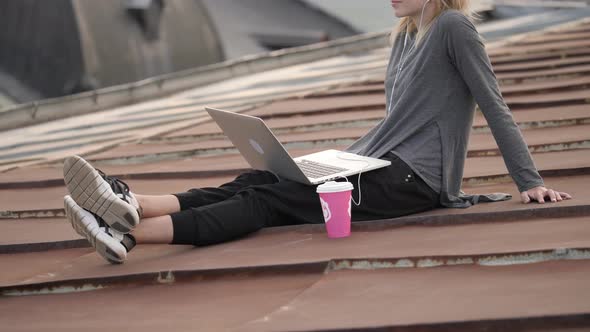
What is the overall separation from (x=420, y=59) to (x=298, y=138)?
2.07 meters

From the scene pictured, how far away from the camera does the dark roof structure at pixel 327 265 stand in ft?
7.75

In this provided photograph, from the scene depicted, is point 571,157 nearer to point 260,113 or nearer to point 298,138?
point 298,138

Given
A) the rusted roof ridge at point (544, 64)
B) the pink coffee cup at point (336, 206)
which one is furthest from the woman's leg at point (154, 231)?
the rusted roof ridge at point (544, 64)

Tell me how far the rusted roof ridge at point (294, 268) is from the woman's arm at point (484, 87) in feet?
1.64

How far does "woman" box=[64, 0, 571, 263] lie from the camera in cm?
309

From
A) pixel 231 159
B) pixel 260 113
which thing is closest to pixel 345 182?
pixel 231 159

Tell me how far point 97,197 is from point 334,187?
71 centimetres

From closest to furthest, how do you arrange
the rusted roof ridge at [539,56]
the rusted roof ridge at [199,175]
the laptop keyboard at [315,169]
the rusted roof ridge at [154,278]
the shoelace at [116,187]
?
the rusted roof ridge at [154,278] < the shoelace at [116,187] < the laptop keyboard at [315,169] < the rusted roof ridge at [199,175] < the rusted roof ridge at [539,56]

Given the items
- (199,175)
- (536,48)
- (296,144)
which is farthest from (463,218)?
(536,48)

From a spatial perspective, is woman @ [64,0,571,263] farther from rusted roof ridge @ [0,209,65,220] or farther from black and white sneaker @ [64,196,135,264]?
rusted roof ridge @ [0,209,65,220]

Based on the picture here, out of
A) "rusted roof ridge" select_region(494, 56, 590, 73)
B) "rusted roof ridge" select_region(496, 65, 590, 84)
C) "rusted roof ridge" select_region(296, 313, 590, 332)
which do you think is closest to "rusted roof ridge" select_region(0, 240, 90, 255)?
"rusted roof ridge" select_region(296, 313, 590, 332)

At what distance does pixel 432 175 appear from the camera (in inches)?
126

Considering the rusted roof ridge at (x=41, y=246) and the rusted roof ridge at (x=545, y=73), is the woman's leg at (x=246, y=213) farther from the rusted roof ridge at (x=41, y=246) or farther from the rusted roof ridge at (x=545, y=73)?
the rusted roof ridge at (x=545, y=73)

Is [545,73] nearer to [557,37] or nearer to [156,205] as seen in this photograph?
[557,37]
